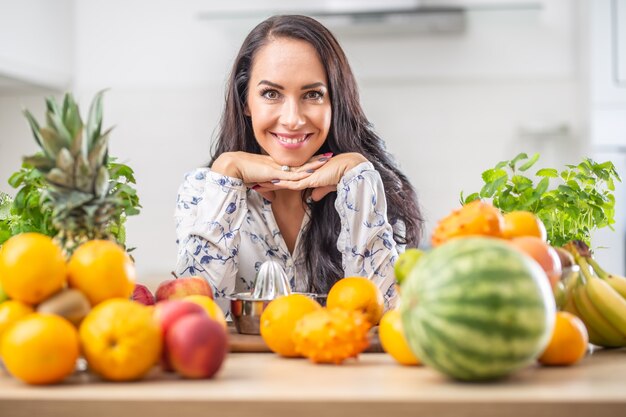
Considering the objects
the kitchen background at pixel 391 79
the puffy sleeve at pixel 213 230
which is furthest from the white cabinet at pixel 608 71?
the puffy sleeve at pixel 213 230

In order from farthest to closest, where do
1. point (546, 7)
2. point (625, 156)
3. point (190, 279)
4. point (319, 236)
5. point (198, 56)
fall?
point (198, 56) < point (546, 7) < point (625, 156) < point (319, 236) < point (190, 279)

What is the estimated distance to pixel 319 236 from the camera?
205 cm

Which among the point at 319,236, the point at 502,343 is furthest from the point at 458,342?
the point at 319,236

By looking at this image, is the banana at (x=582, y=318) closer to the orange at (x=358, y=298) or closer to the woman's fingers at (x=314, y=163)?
the orange at (x=358, y=298)

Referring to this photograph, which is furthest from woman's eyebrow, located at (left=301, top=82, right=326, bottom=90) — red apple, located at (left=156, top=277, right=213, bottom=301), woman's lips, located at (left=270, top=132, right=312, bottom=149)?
red apple, located at (left=156, top=277, right=213, bottom=301)

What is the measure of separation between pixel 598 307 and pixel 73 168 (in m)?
0.76

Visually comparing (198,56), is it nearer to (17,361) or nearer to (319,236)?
(319,236)

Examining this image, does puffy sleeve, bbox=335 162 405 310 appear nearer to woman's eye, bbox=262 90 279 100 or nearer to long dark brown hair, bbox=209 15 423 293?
long dark brown hair, bbox=209 15 423 293

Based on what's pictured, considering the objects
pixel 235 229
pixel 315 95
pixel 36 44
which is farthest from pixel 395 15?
pixel 235 229

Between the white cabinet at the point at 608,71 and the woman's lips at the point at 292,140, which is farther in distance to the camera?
the white cabinet at the point at 608,71

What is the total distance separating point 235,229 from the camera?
1.89m

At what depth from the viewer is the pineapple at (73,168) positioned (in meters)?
1.00

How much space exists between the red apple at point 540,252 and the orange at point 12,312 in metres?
0.59

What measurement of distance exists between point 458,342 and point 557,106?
330cm
